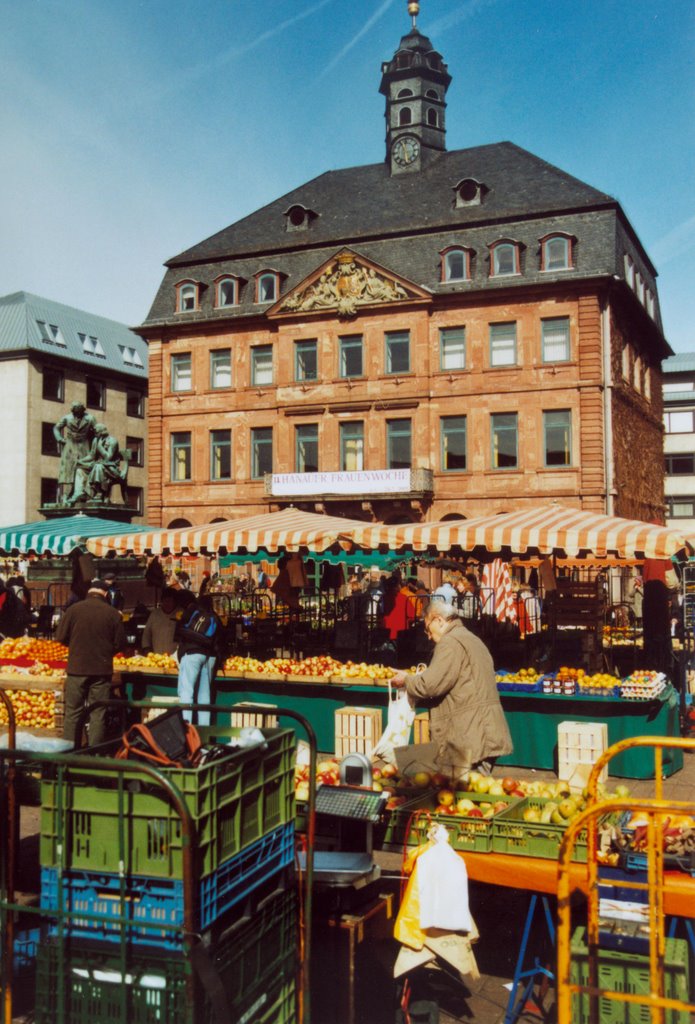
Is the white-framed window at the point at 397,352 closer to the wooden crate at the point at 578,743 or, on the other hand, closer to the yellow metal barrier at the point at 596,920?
the wooden crate at the point at 578,743

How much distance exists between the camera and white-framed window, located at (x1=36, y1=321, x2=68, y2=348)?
51.1 m

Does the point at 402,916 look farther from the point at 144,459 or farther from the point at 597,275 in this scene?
the point at 144,459

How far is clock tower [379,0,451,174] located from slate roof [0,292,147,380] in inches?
838

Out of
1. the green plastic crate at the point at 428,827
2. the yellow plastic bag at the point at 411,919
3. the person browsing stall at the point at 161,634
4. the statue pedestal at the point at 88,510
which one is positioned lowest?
the yellow plastic bag at the point at 411,919

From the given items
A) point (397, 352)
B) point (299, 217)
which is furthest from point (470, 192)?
point (299, 217)

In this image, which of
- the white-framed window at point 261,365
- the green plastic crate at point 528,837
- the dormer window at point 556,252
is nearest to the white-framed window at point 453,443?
the dormer window at point 556,252

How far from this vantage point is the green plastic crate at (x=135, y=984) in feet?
11.5

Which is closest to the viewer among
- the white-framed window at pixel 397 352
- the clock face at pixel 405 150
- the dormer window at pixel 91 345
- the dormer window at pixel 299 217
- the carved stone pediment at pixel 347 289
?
the carved stone pediment at pixel 347 289

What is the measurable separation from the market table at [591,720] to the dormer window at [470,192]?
29.5 meters

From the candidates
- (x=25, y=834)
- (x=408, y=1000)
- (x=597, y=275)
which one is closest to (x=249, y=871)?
(x=408, y=1000)

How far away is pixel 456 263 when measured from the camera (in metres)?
35.3

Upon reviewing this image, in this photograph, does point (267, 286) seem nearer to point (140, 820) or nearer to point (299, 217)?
point (299, 217)

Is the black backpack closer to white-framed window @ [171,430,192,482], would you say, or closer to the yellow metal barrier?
the yellow metal barrier

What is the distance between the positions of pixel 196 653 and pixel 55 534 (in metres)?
4.63
